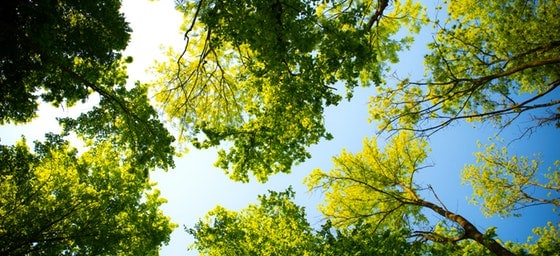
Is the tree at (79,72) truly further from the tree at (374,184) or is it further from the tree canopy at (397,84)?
the tree at (374,184)

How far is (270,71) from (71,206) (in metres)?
6.95

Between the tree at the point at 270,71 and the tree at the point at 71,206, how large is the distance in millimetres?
2868

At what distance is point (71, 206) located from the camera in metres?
9.26

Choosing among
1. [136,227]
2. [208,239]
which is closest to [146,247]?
[136,227]

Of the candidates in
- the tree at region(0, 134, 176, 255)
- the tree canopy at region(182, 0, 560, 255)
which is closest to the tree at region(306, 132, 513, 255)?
the tree canopy at region(182, 0, 560, 255)

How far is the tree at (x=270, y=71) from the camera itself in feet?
21.4

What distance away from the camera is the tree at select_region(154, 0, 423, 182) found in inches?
256

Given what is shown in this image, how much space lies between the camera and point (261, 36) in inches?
256

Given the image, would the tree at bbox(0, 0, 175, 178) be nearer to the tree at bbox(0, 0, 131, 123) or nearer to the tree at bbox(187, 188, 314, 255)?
the tree at bbox(0, 0, 131, 123)

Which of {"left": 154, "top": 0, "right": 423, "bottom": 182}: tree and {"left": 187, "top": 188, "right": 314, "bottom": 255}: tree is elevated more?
{"left": 154, "top": 0, "right": 423, "bottom": 182}: tree

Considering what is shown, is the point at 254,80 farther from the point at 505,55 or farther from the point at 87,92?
the point at 505,55

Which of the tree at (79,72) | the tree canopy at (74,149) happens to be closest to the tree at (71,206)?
the tree canopy at (74,149)

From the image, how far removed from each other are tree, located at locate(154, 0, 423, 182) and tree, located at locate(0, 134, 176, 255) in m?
2.87

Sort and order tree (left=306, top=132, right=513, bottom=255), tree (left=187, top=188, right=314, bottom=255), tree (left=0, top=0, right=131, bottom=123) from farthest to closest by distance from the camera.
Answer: tree (left=306, top=132, right=513, bottom=255) < tree (left=187, top=188, right=314, bottom=255) < tree (left=0, top=0, right=131, bottom=123)
